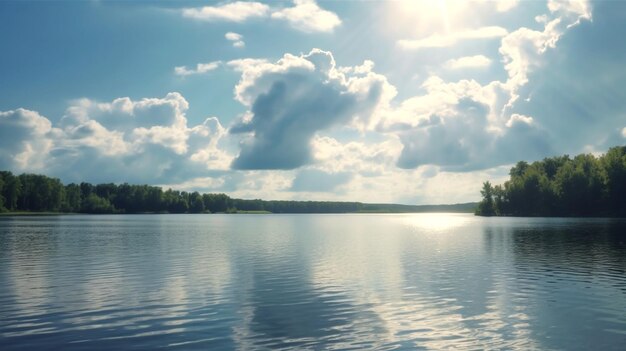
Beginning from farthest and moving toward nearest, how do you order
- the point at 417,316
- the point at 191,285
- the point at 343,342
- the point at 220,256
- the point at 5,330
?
the point at 220,256 < the point at 191,285 < the point at 417,316 < the point at 5,330 < the point at 343,342

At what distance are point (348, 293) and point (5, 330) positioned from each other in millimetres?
22778

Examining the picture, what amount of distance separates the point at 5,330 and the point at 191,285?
16.8 metres

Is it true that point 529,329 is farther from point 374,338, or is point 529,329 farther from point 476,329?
point 374,338

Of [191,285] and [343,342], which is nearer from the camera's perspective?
[343,342]

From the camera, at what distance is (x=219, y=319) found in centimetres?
3055

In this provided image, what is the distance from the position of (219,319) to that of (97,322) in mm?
6933

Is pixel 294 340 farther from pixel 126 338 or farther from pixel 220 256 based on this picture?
pixel 220 256

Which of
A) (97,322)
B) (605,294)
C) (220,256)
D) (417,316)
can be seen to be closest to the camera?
(97,322)

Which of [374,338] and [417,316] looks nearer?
[374,338]

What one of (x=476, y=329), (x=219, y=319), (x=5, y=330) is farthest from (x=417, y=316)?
(x=5, y=330)

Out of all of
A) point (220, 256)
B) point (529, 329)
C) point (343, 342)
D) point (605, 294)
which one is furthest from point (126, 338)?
point (220, 256)

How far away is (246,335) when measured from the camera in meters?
26.9

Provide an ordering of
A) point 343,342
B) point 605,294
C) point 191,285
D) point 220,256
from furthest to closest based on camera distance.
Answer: point 220,256
point 191,285
point 605,294
point 343,342

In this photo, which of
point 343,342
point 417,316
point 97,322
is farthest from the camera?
point 417,316
